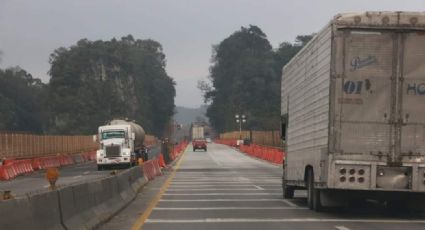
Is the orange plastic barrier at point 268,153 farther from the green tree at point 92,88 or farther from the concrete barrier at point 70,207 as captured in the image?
the green tree at point 92,88

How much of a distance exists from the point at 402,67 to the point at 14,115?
106m

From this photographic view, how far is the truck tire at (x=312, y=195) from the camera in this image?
17.2m

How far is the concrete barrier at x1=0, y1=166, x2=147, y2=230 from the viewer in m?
9.36

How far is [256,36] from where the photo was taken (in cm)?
19000

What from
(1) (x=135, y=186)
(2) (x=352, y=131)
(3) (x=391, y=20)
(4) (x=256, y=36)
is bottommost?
(1) (x=135, y=186)

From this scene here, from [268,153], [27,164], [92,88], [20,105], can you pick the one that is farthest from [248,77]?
[27,164]

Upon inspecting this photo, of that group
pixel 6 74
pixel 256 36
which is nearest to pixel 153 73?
pixel 256 36

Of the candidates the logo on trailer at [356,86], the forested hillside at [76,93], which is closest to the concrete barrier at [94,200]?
the logo on trailer at [356,86]

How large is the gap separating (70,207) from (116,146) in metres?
35.4

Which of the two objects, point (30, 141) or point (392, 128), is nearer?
point (392, 128)

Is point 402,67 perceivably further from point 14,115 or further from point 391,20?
point 14,115

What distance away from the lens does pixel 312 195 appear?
17.7 meters

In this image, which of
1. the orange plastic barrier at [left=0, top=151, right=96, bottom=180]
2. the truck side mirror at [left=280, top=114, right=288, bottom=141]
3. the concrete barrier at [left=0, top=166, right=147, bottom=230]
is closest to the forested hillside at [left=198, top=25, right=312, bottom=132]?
the orange plastic barrier at [left=0, top=151, right=96, bottom=180]

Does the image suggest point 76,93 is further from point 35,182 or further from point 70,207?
point 70,207
